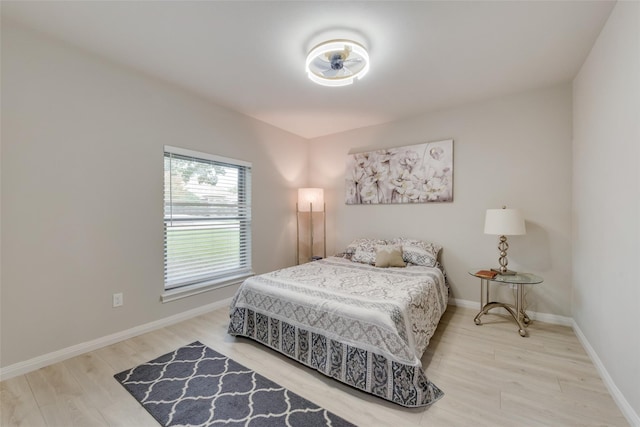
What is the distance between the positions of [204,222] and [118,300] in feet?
3.65

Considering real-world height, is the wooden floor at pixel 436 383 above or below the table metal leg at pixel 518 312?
below

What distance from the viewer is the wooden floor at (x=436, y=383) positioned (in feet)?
4.97

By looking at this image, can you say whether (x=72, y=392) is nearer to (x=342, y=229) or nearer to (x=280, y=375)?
(x=280, y=375)

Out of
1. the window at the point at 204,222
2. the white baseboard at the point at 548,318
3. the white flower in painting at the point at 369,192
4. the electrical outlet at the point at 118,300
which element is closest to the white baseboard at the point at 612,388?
the white baseboard at the point at 548,318

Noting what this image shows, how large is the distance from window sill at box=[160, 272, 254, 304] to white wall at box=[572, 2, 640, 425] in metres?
3.52

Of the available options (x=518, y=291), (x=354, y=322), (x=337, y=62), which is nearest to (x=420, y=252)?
(x=518, y=291)

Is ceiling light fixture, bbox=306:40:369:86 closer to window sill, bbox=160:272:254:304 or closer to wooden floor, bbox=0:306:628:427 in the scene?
wooden floor, bbox=0:306:628:427

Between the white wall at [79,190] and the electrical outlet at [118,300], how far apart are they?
0.15 feet

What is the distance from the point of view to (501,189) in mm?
3064

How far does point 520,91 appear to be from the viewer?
2.94m

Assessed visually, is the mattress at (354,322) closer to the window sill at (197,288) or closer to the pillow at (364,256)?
the pillow at (364,256)

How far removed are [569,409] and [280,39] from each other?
10.2ft

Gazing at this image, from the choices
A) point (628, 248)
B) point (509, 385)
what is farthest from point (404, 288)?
point (628, 248)

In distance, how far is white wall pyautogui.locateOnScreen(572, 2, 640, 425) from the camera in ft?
4.90
